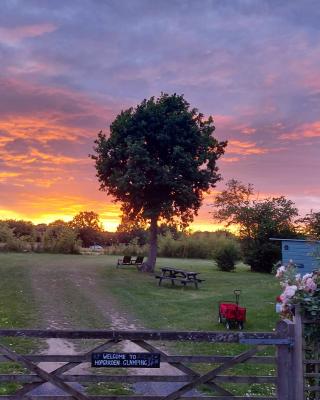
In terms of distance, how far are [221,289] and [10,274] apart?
1338 cm

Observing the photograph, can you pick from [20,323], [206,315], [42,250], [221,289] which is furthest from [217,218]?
[20,323]

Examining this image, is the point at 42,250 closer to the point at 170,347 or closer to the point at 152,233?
the point at 152,233

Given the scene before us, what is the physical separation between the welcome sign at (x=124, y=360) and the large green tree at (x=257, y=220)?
39.9m

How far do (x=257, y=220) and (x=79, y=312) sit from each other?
114 feet

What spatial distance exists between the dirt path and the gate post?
113 inches

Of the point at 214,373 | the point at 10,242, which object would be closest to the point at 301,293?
the point at 214,373

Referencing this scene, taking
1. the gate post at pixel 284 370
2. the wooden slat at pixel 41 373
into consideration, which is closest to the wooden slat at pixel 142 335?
the gate post at pixel 284 370

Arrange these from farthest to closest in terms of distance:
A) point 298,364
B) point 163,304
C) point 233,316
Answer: point 163,304 → point 233,316 → point 298,364

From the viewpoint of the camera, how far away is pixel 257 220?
5069cm

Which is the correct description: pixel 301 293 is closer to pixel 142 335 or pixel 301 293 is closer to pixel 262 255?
pixel 142 335

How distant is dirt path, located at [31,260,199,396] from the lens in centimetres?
1031

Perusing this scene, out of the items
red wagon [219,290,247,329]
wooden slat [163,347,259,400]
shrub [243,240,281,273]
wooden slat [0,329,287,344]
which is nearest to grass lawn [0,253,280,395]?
red wagon [219,290,247,329]

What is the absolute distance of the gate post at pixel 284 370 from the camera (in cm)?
641

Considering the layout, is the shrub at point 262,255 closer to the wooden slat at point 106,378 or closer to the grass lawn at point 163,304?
the grass lawn at point 163,304
